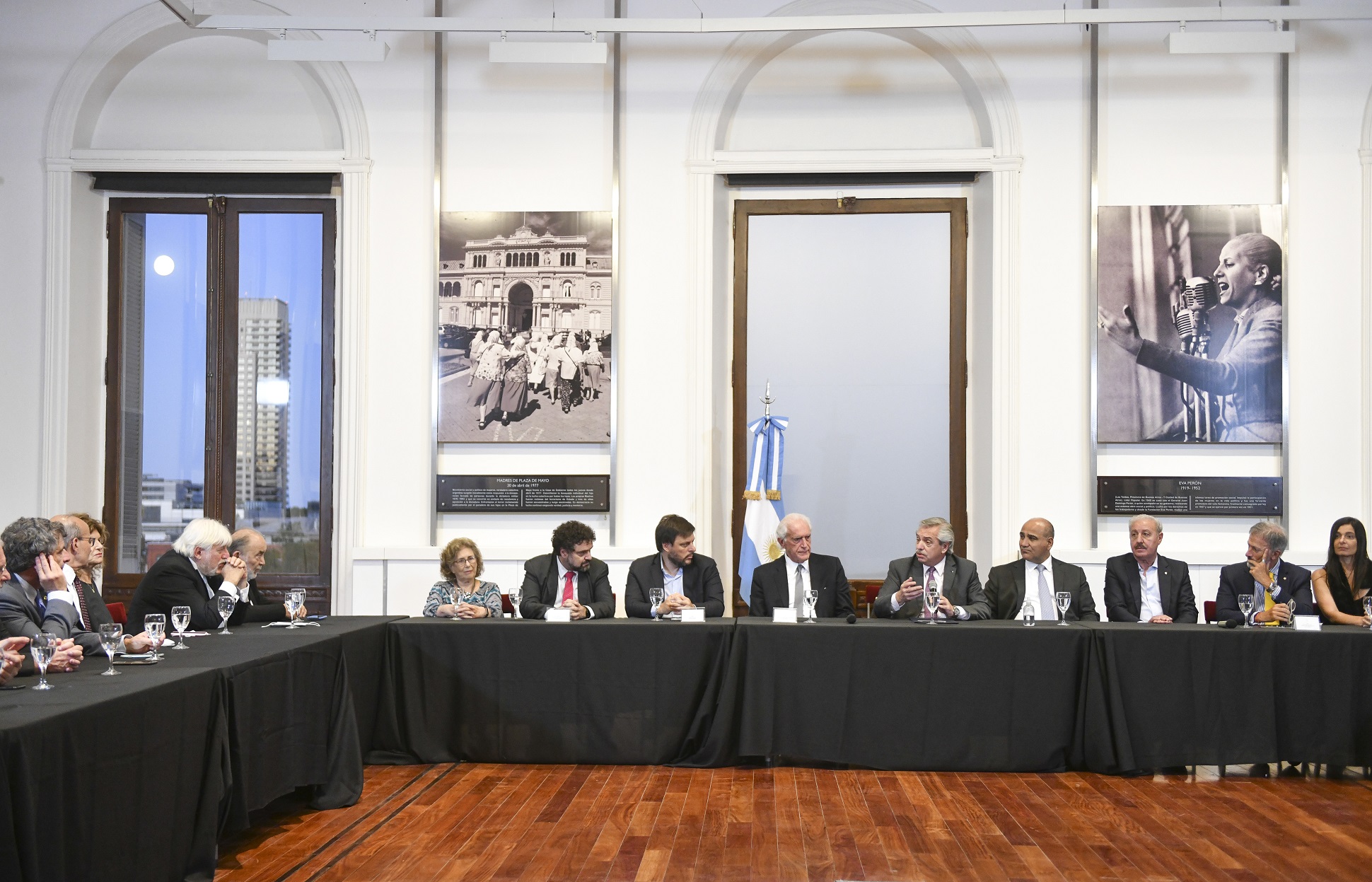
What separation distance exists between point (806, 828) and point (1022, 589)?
2172 millimetres

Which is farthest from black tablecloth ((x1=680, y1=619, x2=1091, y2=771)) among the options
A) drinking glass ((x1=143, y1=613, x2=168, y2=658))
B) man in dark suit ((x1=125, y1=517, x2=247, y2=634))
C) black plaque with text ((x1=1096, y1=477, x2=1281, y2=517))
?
black plaque with text ((x1=1096, y1=477, x2=1281, y2=517))

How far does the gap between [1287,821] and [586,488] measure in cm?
429

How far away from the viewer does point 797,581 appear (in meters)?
5.75

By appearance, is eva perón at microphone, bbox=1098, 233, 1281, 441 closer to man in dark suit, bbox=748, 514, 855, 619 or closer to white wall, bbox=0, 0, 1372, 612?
white wall, bbox=0, 0, 1372, 612

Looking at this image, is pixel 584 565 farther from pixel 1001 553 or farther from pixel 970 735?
pixel 1001 553

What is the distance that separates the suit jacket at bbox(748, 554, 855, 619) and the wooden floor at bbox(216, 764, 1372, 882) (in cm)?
93

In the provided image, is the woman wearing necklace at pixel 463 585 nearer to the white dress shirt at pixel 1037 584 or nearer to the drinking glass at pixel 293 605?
the drinking glass at pixel 293 605

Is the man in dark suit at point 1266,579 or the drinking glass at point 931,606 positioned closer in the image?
the drinking glass at point 931,606

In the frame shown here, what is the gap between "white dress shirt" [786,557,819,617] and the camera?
18.8 feet

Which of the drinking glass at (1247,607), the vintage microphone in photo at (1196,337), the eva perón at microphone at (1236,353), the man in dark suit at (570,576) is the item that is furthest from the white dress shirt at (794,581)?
the vintage microphone in photo at (1196,337)

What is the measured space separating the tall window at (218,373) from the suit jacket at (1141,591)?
194 inches

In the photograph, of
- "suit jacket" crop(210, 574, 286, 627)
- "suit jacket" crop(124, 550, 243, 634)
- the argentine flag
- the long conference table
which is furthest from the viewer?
the argentine flag

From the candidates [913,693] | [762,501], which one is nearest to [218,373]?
[762,501]

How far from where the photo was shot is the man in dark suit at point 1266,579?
5551 mm
